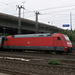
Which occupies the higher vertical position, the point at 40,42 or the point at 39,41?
the point at 39,41

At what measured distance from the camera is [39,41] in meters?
22.8

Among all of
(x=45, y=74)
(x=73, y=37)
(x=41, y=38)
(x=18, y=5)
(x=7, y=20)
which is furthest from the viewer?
(x=73, y=37)

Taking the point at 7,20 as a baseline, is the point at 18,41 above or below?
below

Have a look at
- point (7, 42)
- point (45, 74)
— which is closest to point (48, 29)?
point (7, 42)

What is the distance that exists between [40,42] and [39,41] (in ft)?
0.86

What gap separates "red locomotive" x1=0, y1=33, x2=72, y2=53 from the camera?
2053 cm

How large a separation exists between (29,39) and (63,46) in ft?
22.2

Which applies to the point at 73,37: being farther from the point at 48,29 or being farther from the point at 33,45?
the point at 33,45

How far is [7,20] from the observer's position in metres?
40.1

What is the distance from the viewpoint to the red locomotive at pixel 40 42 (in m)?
20.5

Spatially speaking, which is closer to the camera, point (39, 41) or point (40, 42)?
point (40, 42)

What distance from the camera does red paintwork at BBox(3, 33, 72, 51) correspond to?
2052 centimetres

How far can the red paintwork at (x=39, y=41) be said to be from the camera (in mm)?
20516

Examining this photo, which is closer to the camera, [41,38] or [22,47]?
[41,38]
